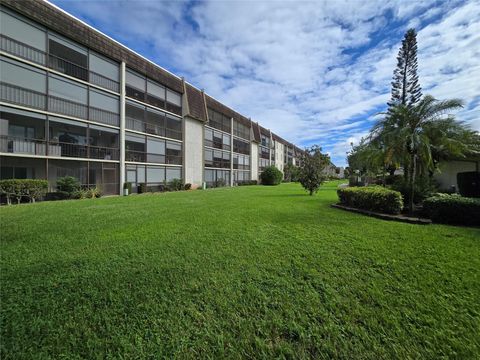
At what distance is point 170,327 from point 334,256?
310cm

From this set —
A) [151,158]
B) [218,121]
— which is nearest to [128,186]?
[151,158]

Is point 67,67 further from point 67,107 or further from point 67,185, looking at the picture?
point 67,185

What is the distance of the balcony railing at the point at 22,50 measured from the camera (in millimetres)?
12266

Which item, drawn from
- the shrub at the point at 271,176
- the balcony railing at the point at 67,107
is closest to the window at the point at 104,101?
the balcony railing at the point at 67,107

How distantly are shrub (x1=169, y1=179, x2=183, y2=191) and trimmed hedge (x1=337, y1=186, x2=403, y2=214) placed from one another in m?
17.7

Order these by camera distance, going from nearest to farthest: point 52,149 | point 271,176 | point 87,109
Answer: point 52,149 → point 87,109 → point 271,176

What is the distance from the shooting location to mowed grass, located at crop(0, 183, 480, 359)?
2.37m

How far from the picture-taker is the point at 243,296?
3.11m

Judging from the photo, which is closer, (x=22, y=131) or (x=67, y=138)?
(x=22, y=131)

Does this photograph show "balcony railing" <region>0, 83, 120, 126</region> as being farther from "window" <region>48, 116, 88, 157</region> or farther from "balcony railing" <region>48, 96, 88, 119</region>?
"window" <region>48, 116, 88, 157</region>

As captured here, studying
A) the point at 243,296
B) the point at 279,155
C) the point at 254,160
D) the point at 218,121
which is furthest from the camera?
the point at 279,155

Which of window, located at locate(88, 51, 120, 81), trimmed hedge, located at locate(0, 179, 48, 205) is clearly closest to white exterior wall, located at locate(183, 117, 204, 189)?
window, located at locate(88, 51, 120, 81)

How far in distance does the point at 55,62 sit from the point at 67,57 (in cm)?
124

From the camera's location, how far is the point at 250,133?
40.6m
